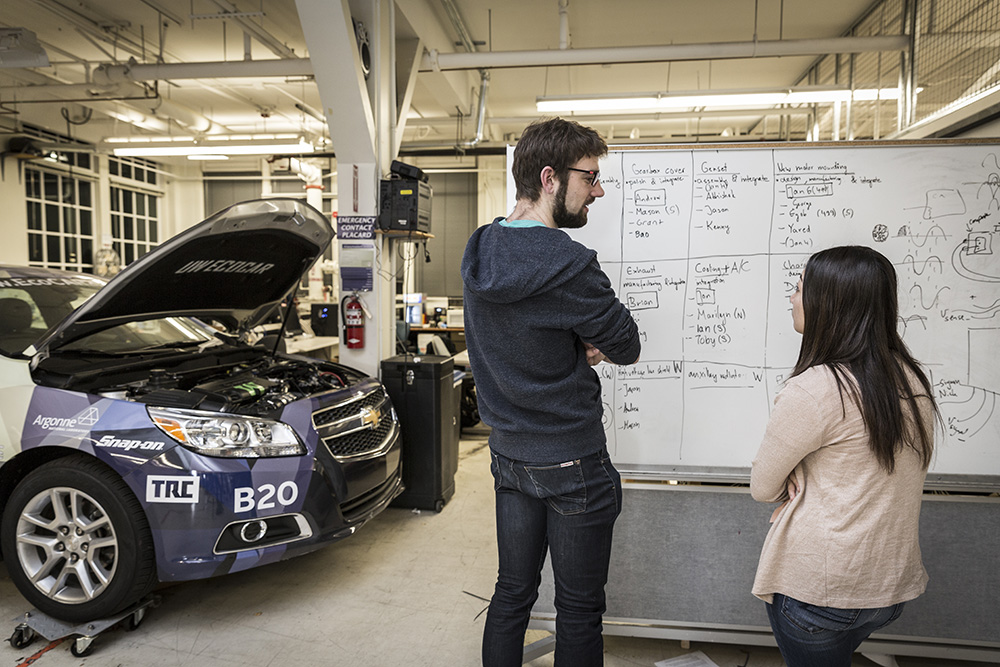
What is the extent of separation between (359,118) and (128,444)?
251 centimetres

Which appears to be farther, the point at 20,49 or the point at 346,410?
the point at 20,49

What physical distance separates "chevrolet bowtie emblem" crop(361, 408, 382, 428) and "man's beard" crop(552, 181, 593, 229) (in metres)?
1.94

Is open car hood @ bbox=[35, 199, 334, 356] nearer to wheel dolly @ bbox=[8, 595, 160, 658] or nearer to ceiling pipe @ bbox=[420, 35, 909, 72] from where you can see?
wheel dolly @ bbox=[8, 595, 160, 658]

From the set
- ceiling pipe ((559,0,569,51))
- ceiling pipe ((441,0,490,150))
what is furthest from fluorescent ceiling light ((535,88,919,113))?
ceiling pipe ((441,0,490,150))

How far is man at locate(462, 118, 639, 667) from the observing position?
1.46m

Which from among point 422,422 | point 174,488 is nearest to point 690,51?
point 422,422

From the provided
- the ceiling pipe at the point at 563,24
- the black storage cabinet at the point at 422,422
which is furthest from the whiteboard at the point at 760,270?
the ceiling pipe at the point at 563,24

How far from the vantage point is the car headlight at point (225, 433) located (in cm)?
251

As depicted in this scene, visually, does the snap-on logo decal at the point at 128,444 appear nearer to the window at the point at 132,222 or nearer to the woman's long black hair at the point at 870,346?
the woman's long black hair at the point at 870,346

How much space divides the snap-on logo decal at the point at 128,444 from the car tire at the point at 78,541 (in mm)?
122

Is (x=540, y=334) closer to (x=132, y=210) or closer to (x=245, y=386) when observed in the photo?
(x=245, y=386)

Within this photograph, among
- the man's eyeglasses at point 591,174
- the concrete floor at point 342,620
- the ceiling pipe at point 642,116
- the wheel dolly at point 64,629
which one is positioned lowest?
the concrete floor at point 342,620

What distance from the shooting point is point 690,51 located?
17.9 feet

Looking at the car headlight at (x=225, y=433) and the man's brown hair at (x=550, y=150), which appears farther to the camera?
the car headlight at (x=225, y=433)
